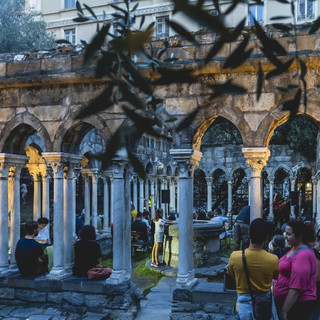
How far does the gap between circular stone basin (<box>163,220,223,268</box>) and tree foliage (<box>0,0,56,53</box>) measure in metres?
9.92

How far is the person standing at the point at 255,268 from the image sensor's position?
3291mm

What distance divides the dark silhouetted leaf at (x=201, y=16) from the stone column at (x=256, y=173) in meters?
4.99

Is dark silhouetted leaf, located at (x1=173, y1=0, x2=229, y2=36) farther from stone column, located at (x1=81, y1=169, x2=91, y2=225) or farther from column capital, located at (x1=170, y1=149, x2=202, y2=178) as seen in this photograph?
stone column, located at (x1=81, y1=169, x2=91, y2=225)

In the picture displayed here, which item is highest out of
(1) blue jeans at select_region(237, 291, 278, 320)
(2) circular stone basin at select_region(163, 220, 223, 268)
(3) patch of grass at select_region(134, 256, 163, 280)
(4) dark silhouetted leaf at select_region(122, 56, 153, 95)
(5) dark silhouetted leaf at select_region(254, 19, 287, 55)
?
(5) dark silhouetted leaf at select_region(254, 19, 287, 55)

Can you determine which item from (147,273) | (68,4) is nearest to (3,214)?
(147,273)

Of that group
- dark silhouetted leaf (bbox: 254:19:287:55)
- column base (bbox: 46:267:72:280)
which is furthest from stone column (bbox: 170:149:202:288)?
dark silhouetted leaf (bbox: 254:19:287:55)

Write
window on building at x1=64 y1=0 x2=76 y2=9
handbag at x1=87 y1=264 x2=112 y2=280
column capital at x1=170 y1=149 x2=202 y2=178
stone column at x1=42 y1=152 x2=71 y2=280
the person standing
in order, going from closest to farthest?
the person standing → column capital at x1=170 y1=149 x2=202 y2=178 → handbag at x1=87 y1=264 x2=112 y2=280 → stone column at x1=42 y1=152 x2=71 y2=280 → window on building at x1=64 y1=0 x2=76 y2=9

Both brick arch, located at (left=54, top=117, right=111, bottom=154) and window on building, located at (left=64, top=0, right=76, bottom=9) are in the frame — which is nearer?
brick arch, located at (left=54, top=117, right=111, bottom=154)

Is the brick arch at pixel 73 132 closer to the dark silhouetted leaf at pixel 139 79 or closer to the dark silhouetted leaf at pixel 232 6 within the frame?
the dark silhouetted leaf at pixel 139 79

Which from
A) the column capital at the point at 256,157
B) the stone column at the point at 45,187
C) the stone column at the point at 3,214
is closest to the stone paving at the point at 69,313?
the stone column at the point at 3,214

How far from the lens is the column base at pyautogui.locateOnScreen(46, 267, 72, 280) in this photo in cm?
646

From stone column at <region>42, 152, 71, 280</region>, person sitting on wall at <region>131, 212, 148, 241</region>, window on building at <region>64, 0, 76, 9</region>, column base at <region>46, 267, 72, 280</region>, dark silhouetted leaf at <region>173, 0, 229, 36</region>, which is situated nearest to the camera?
dark silhouetted leaf at <region>173, 0, 229, 36</region>

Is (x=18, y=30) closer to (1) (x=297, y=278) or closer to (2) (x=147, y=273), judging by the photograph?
(2) (x=147, y=273)

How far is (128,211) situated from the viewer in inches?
263
